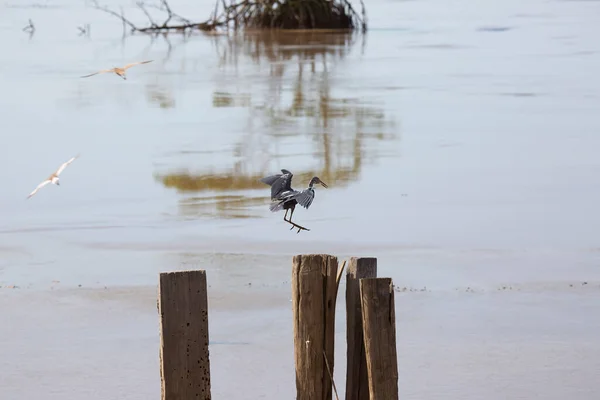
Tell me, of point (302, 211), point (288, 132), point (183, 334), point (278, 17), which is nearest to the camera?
point (183, 334)

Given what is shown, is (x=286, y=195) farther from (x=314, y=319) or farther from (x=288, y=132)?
(x=288, y=132)

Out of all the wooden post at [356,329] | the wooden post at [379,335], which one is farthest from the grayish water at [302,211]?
the wooden post at [379,335]

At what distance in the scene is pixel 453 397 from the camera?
22.4 feet

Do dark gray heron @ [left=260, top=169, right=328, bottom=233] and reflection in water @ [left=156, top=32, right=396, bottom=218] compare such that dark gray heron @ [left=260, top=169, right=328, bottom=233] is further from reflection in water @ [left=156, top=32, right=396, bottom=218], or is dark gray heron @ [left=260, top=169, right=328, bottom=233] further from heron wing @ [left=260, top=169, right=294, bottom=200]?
reflection in water @ [left=156, top=32, right=396, bottom=218]

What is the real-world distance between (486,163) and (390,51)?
12494 mm

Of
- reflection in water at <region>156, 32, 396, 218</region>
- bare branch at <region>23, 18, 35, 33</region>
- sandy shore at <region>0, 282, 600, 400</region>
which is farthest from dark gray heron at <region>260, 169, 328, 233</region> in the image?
bare branch at <region>23, 18, 35, 33</region>

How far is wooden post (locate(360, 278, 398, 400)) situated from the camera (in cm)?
511

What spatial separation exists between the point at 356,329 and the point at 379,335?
0.72 feet

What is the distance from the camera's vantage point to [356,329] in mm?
5363

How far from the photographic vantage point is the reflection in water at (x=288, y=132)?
12242 mm

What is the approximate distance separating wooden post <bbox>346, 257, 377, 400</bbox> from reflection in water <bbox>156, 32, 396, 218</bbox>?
219 inches

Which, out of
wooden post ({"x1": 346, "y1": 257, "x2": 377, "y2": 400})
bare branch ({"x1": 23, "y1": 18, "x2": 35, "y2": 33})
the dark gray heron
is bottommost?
bare branch ({"x1": 23, "y1": 18, "x2": 35, "y2": 33})

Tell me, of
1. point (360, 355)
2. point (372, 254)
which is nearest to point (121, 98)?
point (372, 254)

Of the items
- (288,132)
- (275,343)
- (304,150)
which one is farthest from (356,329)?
(288,132)
